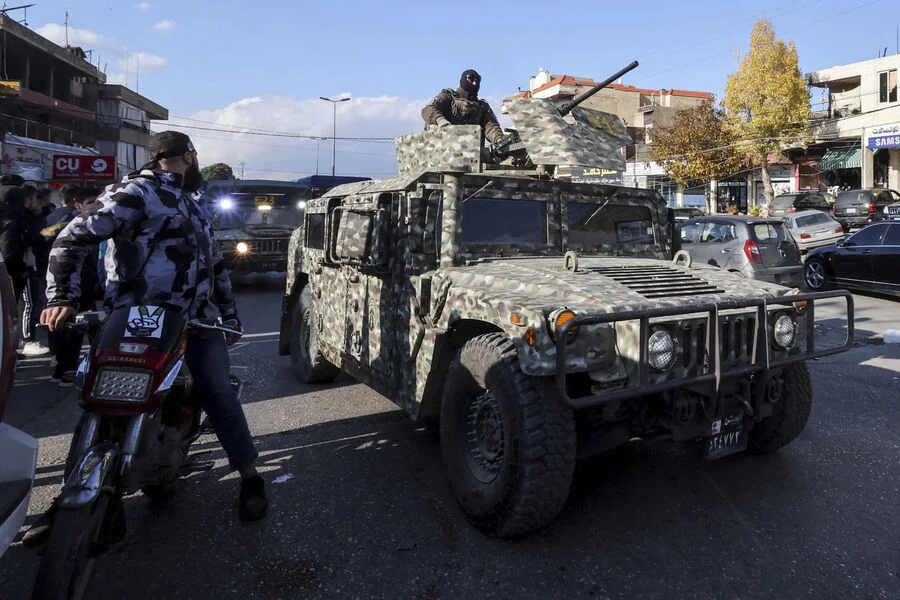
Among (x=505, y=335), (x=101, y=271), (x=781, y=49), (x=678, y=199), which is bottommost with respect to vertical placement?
(x=505, y=335)

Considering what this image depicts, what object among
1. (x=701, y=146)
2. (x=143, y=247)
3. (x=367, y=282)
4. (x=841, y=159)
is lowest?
(x=367, y=282)

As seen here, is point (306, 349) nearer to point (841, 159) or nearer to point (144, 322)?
point (144, 322)

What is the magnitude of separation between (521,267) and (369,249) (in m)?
0.90

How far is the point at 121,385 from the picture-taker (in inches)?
102

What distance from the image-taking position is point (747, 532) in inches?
126

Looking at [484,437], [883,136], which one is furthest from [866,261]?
[883,136]

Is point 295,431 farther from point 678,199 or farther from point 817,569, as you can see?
point 678,199

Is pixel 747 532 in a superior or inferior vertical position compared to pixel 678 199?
inferior

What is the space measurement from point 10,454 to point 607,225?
11.9 feet

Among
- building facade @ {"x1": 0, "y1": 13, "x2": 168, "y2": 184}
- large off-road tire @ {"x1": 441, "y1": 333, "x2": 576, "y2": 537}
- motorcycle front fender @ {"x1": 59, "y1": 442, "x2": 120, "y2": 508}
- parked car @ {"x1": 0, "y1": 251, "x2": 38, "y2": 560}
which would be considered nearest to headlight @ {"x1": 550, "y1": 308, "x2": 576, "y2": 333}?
large off-road tire @ {"x1": 441, "y1": 333, "x2": 576, "y2": 537}

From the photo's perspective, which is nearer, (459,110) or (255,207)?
(459,110)

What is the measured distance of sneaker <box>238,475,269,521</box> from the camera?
3.30 metres

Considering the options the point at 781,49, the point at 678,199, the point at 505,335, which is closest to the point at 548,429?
the point at 505,335

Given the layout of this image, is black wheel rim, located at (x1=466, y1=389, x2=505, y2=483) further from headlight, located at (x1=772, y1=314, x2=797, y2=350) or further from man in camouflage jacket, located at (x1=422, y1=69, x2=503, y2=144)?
man in camouflage jacket, located at (x1=422, y1=69, x2=503, y2=144)
